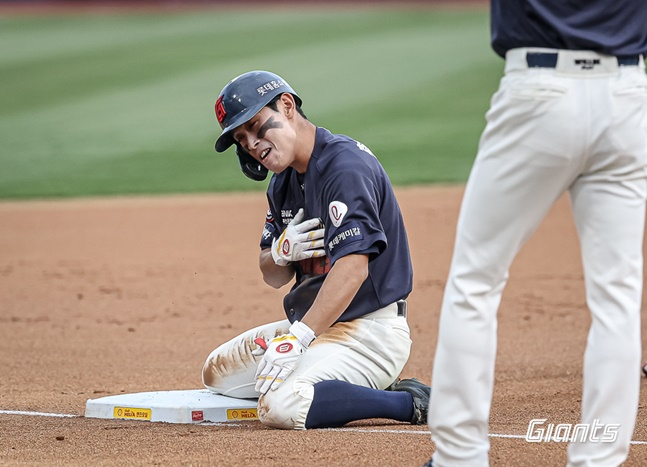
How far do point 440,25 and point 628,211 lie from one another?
23.4 m

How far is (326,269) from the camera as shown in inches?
160

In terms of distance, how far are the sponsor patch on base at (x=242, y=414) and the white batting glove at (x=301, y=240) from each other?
658mm

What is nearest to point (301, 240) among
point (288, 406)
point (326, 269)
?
point (326, 269)

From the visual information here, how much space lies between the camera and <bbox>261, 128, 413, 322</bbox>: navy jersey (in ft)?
12.3

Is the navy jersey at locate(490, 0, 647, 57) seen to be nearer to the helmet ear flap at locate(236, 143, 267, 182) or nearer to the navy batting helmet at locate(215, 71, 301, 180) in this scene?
the navy batting helmet at locate(215, 71, 301, 180)

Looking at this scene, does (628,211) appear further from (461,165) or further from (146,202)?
(461,165)

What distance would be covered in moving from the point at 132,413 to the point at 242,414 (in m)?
0.46

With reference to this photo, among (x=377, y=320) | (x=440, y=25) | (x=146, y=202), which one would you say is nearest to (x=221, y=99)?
(x=377, y=320)

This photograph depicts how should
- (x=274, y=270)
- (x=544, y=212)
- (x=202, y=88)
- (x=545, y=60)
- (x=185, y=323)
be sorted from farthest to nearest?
(x=202, y=88)
(x=185, y=323)
(x=274, y=270)
(x=544, y=212)
(x=545, y=60)

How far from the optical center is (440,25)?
83.0 feet

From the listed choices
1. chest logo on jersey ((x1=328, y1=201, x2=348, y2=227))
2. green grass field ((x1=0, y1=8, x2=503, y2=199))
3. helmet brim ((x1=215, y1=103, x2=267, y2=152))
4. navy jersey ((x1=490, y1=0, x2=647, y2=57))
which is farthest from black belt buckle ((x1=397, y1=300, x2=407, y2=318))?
green grass field ((x1=0, y1=8, x2=503, y2=199))

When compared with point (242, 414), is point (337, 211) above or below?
above

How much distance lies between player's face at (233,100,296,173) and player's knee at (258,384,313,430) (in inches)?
34.0

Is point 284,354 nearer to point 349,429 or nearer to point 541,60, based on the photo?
point 349,429
